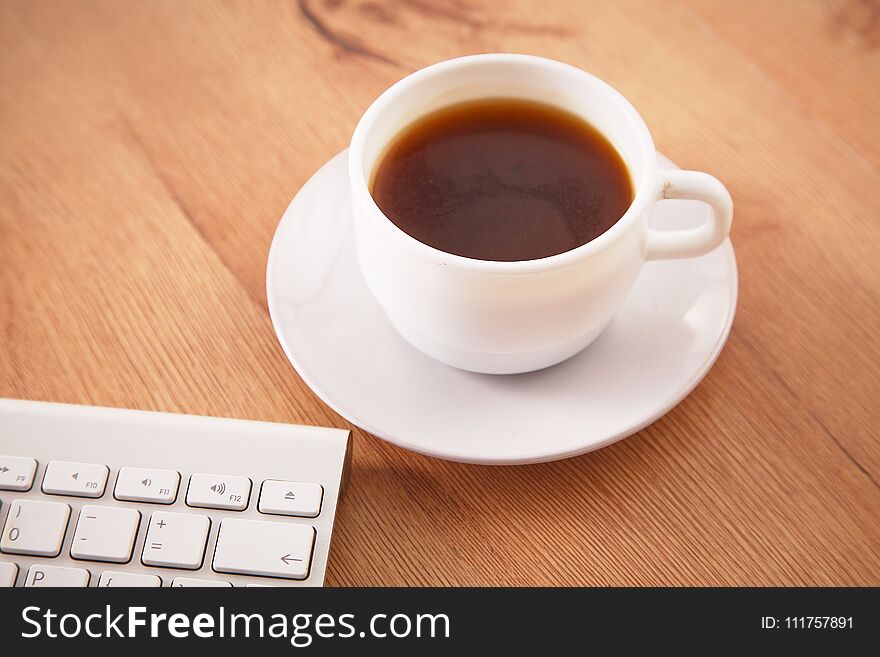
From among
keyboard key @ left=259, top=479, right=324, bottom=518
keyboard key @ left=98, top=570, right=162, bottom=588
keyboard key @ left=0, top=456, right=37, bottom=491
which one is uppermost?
keyboard key @ left=259, top=479, right=324, bottom=518

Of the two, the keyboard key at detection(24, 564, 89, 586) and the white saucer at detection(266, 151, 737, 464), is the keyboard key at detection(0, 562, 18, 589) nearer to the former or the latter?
the keyboard key at detection(24, 564, 89, 586)

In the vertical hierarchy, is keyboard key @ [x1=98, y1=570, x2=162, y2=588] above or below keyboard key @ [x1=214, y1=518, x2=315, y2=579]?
below

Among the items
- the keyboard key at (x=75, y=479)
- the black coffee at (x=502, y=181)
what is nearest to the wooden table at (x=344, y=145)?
the keyboard key at (x=75, y=479)

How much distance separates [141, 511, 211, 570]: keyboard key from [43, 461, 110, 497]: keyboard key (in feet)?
0.14

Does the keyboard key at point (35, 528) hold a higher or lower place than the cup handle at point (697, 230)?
lower

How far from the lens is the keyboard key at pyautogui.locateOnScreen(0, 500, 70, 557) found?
498mm

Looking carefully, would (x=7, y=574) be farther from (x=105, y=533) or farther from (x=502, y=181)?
(x=502, y=181)

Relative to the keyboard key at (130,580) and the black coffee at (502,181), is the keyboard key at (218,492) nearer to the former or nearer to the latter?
the keyboard key at (130,580)

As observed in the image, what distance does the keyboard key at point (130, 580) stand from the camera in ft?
1.61

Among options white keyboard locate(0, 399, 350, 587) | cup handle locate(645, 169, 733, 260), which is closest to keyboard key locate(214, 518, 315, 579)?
white keyboard locate(0, 399, 350, 587)

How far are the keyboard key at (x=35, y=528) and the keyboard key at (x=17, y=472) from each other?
0.01m

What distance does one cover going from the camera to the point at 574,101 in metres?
0.60

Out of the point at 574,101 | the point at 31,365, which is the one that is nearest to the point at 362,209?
the point at 574,101

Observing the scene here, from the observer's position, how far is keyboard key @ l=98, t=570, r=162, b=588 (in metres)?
0.49
